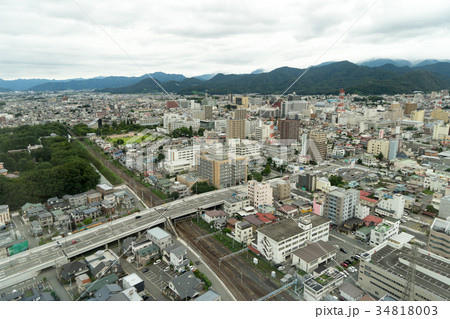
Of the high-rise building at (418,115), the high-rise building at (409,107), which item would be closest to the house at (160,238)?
the high-rise building at (418,115)

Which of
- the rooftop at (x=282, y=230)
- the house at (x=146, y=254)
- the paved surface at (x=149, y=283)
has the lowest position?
the paved surface at (x=149, y=283)

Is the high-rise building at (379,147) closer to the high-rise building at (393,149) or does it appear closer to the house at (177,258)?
the high-rise building at (393,149)

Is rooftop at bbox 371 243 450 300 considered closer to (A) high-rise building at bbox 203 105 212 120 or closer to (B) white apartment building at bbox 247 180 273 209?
(B) white apartment building at bbox 247 180 273 209

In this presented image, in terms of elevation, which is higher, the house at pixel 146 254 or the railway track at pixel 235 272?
the house at pixel 146 254

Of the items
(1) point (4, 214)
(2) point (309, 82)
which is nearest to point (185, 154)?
(1) point (4, 214)

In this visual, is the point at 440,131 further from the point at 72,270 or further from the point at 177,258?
the point at 72,270

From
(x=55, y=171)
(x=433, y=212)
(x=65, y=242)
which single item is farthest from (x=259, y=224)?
(x=55, y=171)

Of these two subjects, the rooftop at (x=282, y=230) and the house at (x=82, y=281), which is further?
the rooftop at (x=282, y=230)
